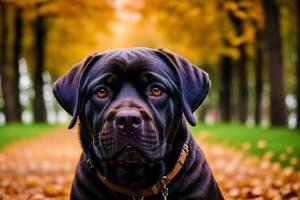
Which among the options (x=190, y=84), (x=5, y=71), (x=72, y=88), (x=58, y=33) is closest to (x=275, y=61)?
(x=190, y=84)

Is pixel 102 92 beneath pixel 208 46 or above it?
above

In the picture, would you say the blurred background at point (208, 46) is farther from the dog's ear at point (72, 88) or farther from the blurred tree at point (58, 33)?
the dog's ear at point (72, 88)

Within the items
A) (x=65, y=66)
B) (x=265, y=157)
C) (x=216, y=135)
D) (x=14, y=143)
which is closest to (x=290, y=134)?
(x=265, y=157)

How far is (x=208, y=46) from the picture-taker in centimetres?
2630

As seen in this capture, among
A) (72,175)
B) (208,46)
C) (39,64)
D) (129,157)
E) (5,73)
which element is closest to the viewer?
(129,157)

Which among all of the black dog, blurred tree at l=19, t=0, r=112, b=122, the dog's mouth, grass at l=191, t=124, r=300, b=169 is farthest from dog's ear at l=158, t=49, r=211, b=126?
blurred tree at l=19, t=0, r=112, b=122

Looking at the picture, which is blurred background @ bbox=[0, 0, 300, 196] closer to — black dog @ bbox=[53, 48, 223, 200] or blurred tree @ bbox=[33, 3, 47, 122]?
blurred tree @ bbox=[33, 3, 47, 122]

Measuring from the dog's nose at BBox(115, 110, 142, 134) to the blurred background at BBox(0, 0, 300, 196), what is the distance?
392 centimetres

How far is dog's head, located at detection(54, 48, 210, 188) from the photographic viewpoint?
153 inches

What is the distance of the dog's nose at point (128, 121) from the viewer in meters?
3.80

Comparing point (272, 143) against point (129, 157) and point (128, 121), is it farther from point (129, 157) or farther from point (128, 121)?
point (128, 121)

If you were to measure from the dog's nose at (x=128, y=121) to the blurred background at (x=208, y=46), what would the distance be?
3916 millimetres

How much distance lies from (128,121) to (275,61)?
40.6ft

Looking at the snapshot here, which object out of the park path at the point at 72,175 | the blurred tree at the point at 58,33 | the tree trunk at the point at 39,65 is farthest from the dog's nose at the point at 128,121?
the tree trunk at the point at 39,65
